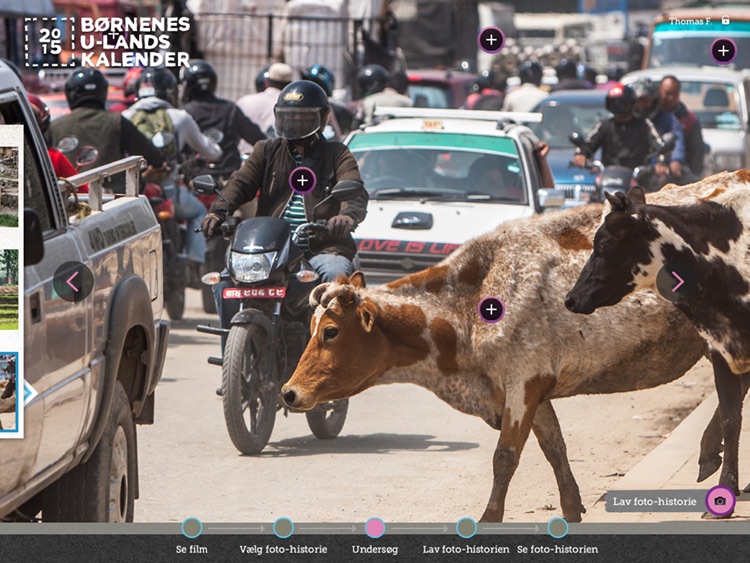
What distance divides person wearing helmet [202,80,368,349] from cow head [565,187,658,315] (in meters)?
2.71

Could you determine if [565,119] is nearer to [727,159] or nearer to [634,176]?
[727,159]

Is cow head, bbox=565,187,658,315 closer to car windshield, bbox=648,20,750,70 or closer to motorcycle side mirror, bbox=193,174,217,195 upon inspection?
motorcycle side mirror, bbox=193,174,217,195

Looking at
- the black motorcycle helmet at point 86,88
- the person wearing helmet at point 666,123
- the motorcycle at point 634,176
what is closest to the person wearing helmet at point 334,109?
the person wearing helmet at point 666,123

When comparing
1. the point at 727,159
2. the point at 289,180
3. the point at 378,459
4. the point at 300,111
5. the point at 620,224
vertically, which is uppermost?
the point at 300,111

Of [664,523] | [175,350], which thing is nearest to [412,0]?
[175,350]

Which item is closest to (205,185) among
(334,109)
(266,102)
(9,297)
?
(9,297)

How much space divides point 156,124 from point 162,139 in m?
0.67

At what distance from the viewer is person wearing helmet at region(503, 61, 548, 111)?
1903cm

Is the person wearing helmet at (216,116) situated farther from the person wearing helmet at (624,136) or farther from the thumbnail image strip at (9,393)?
the thumbnail image strip at (9,393)

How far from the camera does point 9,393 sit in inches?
201

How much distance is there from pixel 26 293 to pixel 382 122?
941cm

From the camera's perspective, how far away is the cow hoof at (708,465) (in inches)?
284

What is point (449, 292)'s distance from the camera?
702cm
